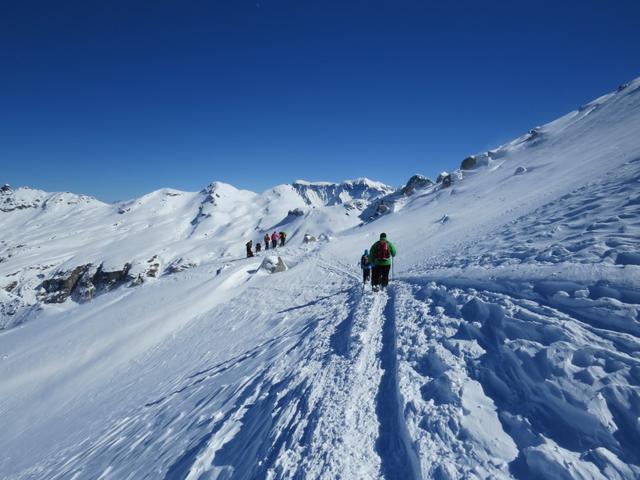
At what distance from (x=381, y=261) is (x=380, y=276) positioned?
631mm

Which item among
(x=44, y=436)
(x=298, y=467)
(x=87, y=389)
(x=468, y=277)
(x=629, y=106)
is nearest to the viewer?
(x=298, y=467)

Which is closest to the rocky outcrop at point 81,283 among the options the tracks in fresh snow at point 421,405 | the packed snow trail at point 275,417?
the packed snow trail at point 275,417

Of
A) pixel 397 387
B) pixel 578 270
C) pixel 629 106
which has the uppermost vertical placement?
pixel 629 106

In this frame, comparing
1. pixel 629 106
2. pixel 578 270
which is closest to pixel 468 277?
pixel 578 270

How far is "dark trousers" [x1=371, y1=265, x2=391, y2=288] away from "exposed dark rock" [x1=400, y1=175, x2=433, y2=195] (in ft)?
195

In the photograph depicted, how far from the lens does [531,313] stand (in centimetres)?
511

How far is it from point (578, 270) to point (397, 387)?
171 inches

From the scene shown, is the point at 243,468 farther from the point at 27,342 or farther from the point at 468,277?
the point at 27,342

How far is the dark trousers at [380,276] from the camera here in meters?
10.7

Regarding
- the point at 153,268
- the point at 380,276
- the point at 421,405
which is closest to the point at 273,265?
the point at 380,276

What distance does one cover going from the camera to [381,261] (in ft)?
34.8

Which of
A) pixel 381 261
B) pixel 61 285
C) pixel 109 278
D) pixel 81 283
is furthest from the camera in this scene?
pixel 61 285

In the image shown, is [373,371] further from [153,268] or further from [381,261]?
[153,268]

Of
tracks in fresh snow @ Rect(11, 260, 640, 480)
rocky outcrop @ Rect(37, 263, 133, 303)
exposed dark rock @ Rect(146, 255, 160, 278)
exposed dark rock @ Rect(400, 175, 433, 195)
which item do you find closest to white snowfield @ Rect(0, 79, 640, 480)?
tracks in fresh snow @ Rect(11, 260, 640, 480)
